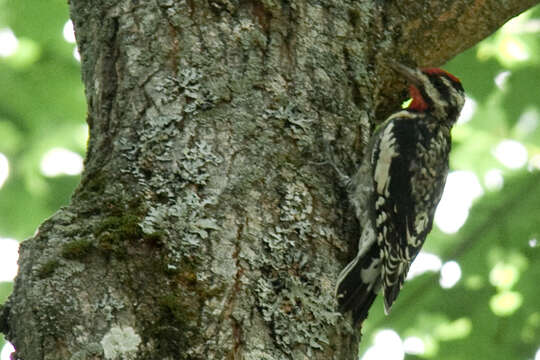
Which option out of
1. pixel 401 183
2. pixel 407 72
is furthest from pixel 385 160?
pixel 407 72

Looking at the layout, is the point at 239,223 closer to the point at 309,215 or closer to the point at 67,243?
the point at 309,215

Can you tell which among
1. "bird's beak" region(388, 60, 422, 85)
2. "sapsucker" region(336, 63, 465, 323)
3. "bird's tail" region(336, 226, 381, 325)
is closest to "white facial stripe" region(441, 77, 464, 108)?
"sapsucker" region(336, 63, 465, 323)

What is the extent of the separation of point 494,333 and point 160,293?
11.0ft

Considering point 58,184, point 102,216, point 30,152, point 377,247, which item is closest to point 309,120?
point 377,247

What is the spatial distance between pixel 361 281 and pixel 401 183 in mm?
1019

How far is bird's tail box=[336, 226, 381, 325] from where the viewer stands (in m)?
2.62

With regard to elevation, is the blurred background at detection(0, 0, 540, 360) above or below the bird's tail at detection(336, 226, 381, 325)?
above

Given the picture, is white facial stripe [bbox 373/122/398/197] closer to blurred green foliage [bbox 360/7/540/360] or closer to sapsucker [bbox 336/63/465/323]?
sapsucker [bbox 336/63/465/323]

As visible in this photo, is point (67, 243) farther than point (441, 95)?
No

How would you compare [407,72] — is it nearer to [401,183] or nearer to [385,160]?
[385,160]

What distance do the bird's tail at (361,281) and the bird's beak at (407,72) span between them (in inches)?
35.1

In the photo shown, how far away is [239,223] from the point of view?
2.52 meters

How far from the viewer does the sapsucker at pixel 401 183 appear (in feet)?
10.2

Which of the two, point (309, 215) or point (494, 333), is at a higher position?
point (494, 333)
